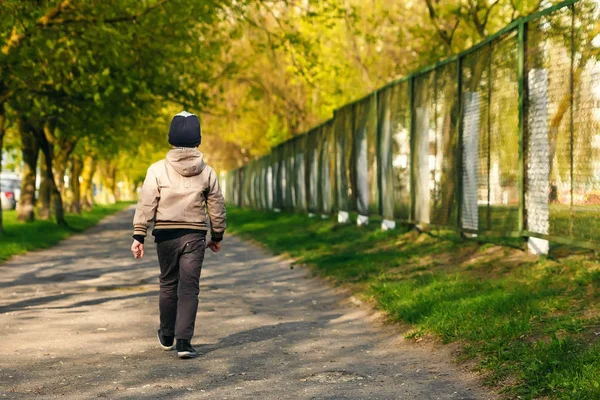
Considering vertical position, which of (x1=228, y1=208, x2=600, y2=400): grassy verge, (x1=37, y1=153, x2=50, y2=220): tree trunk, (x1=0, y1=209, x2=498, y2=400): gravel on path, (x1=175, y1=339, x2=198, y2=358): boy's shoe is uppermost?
(x1=37, y1=153, x2=50, y2=220): tree trunk

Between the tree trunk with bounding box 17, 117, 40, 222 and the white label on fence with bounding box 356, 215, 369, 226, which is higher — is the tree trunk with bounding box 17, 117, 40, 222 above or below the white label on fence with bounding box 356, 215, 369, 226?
above

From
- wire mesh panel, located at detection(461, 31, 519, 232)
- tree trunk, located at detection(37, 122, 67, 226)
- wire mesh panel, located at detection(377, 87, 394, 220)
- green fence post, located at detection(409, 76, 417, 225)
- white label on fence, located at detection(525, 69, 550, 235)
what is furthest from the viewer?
tree trunk, located at detection(37, 122, 67, 226)

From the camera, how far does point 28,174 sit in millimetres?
31297

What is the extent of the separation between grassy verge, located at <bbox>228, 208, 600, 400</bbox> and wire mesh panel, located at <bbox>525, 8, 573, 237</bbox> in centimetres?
51

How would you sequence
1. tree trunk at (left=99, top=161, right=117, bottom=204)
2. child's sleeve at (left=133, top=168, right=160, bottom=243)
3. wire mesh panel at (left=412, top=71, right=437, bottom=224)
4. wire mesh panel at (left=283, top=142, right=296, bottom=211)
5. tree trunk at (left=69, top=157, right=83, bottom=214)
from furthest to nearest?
tree trunk at (left=99, top=161, right=117, bottom=204)
tree trunk at (left=69, top=157, right=83, bottom=214)
wire mesh panel at (left=283, top=142, right=296, bottom=211)
wire mesh panel at (left=412, top=71, right=437, bottom=224)
child's sleeve at (left=133, top=168, right=160, bottom=243)

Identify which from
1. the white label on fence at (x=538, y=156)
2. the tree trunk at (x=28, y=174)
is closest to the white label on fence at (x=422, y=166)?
the white label on fence at (x=538, y=156)

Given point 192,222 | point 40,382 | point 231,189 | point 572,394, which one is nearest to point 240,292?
point 192,222

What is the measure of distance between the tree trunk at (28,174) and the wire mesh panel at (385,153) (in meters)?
14.2

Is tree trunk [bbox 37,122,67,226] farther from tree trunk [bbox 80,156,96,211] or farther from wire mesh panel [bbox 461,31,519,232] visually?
tree trunk [bbox 80,156,96,211]

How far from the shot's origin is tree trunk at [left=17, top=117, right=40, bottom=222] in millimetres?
30422

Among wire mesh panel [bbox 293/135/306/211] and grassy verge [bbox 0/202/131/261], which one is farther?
wire mesh panel [bbox 293/135/306/211]

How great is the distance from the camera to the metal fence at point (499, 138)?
9133mm

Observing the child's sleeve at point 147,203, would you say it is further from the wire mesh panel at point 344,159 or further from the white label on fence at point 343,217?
the white label on fence at point 343,217

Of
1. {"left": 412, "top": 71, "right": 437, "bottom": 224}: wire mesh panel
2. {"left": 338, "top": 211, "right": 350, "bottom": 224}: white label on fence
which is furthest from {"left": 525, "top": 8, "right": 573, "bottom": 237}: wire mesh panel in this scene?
{"left": 338, "top": 211, "right": 350, "bottom": 224}: white label on fence
